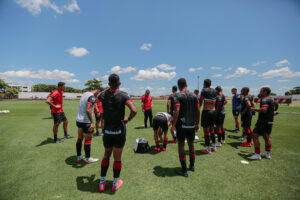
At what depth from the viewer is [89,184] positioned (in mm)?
3141

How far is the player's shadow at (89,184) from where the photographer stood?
2929 millimetres

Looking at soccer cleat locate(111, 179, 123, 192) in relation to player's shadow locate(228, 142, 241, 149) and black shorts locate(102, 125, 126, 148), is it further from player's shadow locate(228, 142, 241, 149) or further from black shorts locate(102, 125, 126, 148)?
player's shadow locate(228, 142, 241, 149)

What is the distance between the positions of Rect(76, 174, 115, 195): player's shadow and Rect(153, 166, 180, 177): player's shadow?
1.22 metres

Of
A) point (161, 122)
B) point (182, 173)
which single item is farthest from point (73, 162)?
point (182, 173)

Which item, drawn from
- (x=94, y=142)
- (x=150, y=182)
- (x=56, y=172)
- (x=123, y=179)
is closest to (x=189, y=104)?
(x=150, y=182)

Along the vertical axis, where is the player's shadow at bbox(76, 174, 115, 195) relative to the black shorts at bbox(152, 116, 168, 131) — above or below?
below

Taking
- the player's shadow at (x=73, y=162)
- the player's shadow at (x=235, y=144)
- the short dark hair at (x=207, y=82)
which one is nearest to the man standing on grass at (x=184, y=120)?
the short dark hair at (x=207, y=82)

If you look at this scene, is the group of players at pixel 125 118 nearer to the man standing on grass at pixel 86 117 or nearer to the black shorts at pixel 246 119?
the man standing on grass at pixel 86 117

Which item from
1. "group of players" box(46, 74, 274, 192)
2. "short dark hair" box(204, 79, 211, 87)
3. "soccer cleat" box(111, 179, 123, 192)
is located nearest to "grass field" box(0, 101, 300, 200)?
"soccer cleat" box(111, 179, 123, 192)

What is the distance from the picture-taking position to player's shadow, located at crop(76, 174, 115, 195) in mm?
2929

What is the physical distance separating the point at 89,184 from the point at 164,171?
193cm

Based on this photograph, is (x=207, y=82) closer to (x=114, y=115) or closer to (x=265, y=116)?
(x=265, y=116)

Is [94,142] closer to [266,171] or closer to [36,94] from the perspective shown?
[266,171]

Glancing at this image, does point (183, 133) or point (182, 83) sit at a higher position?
point (182, 83)
